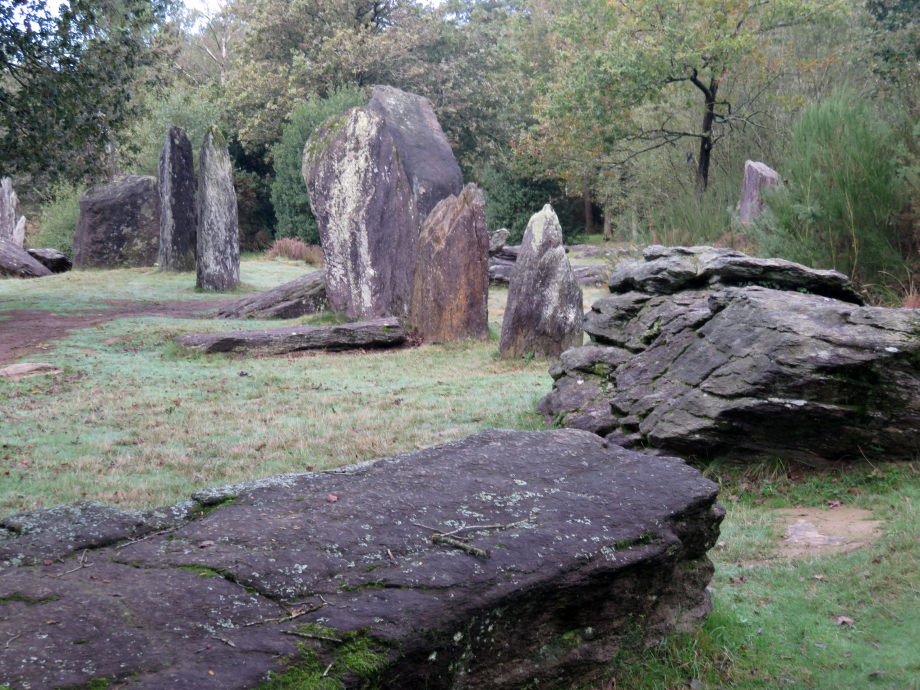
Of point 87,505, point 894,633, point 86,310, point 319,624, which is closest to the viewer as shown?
point 319,624

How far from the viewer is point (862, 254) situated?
9.49m

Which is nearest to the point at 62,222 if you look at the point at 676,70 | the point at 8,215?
the point at 8,215

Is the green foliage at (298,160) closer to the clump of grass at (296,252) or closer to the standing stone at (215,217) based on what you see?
the clump of grass at (296,252)

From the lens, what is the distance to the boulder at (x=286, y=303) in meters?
14.6

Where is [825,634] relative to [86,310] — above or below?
below

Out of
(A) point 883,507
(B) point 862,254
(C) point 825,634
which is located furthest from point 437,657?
(B) point 862,254

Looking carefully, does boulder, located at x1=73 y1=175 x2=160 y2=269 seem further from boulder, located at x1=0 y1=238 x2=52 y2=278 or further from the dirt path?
the dirt path

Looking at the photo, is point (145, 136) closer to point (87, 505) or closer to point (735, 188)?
point (735, 188)

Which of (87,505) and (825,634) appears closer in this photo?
(87,505)

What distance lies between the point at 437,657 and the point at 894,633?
2.37 m

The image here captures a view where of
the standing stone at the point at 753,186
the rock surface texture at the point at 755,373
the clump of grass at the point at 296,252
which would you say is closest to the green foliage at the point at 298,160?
the clump of grass at the point at 296,252

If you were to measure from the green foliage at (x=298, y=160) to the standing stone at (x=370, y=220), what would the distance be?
46.6 ft

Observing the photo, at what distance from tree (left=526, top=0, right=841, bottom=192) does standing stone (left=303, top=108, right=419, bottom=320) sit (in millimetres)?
6872

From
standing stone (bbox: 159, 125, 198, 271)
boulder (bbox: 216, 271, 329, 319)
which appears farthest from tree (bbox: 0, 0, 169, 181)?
standing stone (bbox: 159, 125, 198, 271)
